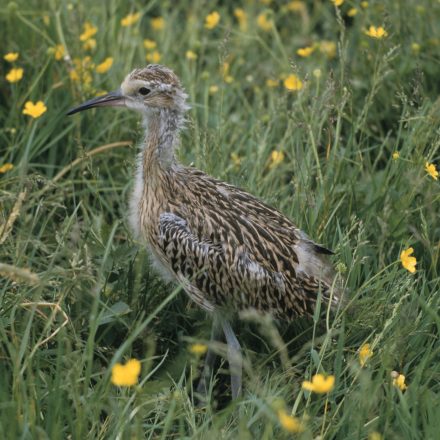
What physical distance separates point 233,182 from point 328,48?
1833 millimetres

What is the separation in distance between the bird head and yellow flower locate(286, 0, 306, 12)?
121 inches

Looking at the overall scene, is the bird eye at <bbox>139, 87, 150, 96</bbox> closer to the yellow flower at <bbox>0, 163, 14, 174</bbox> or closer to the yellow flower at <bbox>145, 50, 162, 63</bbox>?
the yellow flower at <bbox>0, 163, 14, 174</bbox>

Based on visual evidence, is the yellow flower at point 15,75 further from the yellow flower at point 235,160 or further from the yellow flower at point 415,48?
the yellow flower at point 415,48

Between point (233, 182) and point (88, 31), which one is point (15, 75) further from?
point (233, 182)

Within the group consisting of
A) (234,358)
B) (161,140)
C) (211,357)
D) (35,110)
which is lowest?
(211,357)

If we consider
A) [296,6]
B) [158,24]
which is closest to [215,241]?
[158,24]

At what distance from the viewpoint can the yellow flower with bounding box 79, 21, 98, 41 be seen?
5999 millimetres

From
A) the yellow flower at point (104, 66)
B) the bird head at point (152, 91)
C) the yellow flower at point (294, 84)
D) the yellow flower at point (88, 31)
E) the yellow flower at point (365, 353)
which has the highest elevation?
the bird head at point (152, 91)

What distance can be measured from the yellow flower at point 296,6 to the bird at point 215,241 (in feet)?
10.1

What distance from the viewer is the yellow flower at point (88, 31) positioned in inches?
236

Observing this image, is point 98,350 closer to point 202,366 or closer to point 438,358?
point 202,366

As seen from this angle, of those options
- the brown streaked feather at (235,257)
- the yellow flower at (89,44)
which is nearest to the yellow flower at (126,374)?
the brown streaked feather at (235,257)

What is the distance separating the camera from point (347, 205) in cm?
514

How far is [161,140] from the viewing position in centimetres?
478
